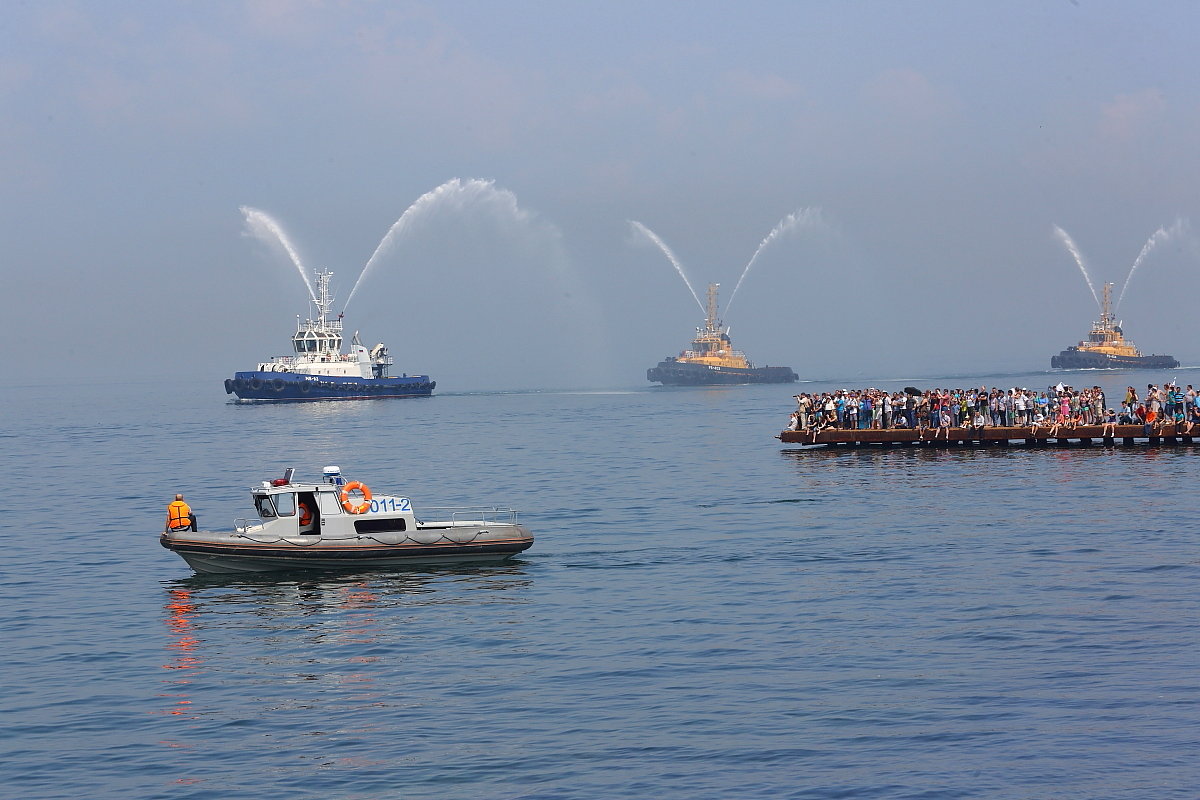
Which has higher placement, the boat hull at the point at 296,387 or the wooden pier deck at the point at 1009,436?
the boat hull at the point at 296,387

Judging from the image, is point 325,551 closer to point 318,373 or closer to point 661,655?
point 661,655

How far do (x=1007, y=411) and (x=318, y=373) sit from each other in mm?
110272

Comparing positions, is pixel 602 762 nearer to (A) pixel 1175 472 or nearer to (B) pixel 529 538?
(B) pixel 529 538

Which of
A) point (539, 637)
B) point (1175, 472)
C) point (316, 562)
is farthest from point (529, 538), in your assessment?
point (1175, 472)

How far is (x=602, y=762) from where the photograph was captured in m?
20.3

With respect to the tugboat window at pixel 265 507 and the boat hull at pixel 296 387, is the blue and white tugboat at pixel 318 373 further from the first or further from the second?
the tugboat window at pixel 265 507

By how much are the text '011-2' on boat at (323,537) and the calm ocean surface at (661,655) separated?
733mm

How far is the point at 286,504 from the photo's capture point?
36.6 meters

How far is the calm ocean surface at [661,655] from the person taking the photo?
2000 centimetres

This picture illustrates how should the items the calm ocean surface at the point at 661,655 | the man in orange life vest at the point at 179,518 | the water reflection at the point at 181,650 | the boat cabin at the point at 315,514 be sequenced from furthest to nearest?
the man in orange life vest at the point at 179,518
the boat cabin at the point at 315,514
the water reflection at the point at 181,650
the calm ocean surface at the point at 661,655

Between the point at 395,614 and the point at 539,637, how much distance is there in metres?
4.50

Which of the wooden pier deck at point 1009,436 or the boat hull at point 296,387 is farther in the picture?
the boat hull at point 296,387

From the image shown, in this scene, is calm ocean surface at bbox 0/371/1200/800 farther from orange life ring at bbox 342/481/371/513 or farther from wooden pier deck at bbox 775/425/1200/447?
wooden pier deck at bbox 775/425/1200/447

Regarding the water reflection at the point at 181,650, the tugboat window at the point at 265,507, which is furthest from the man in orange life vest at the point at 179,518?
the water reflection at the point at 181,650
